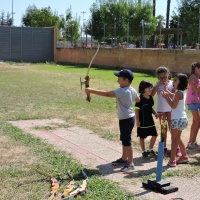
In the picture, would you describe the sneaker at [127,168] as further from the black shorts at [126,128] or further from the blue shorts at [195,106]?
the blue shorts at [195,106]

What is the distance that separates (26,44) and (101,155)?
116ft

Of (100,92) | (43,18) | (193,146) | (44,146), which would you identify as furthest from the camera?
(43,18)

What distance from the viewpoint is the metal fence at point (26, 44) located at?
3944cm

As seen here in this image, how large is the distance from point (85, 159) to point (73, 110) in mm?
4726

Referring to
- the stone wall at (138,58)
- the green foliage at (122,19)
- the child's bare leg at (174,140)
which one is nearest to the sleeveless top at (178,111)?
the child's bare leg at (174,140)

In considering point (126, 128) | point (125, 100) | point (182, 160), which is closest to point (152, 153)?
point (182, 160)

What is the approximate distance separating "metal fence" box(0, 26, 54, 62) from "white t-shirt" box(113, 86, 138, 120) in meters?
35.3

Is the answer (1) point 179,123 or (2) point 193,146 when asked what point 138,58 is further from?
(1) point 179,123

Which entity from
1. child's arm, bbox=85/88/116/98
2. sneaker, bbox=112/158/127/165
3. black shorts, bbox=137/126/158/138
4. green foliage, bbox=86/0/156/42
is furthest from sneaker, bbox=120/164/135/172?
green foliage, bbox=86/0/156/42

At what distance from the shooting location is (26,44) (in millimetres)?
40531

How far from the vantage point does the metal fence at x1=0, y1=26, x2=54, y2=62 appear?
39438mm

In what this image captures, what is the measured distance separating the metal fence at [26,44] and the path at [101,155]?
31.6 meters

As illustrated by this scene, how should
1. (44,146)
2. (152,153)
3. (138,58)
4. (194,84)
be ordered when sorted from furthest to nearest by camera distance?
(138,58) → (44,146) → (194,84) → (152,153)

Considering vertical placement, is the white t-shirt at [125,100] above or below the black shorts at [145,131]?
above
